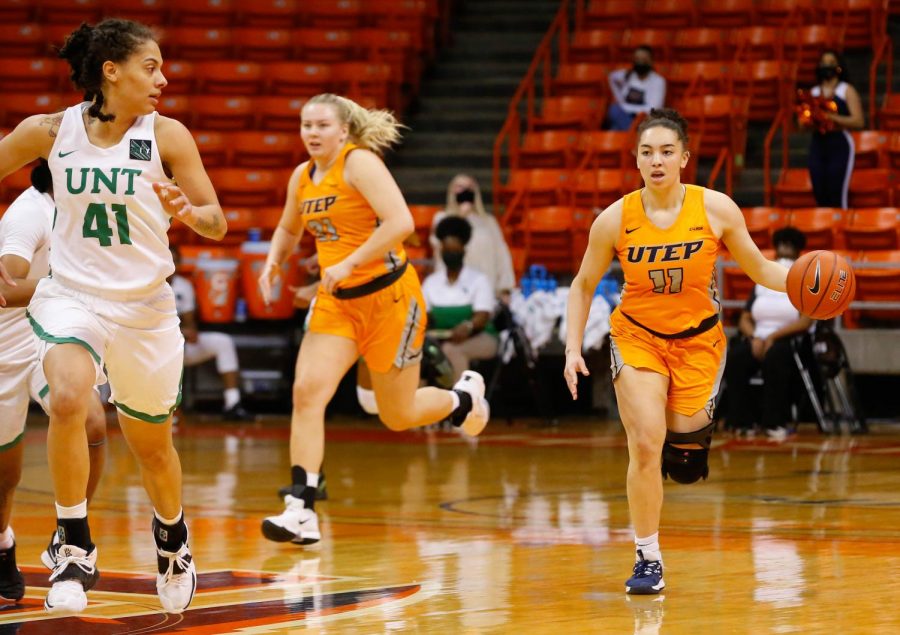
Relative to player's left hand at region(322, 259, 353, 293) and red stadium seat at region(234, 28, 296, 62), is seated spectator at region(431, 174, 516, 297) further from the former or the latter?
player's left hand at region(322, 259, 353, 293)

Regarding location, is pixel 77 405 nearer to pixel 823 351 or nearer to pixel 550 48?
pixel 823 351

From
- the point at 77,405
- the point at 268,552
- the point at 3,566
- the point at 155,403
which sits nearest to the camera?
the point at 77,405

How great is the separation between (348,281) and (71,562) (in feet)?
8.53

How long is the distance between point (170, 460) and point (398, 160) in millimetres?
12063

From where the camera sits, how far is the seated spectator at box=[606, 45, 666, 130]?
1530cm

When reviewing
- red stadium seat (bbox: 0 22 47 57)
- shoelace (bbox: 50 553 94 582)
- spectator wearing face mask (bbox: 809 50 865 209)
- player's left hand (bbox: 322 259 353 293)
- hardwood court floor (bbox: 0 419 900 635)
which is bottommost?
hardwood court floor (bbox: 0 419 900 635)

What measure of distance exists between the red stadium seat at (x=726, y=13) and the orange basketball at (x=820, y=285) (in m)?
11.1

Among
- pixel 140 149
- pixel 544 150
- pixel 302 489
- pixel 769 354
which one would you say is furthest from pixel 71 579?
pixel 544 150

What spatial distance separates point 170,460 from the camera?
215 inches

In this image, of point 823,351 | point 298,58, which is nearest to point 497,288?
point 823,351

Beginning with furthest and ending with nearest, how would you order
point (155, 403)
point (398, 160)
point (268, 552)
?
1. point (398, 160)
2. point (268, 552)
3. point (155, 403)

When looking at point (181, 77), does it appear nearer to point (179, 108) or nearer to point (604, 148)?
point (179, 108)

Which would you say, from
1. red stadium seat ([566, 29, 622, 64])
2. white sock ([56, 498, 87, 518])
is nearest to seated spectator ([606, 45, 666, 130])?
red stadium seat ([566, 29, 622, 64])

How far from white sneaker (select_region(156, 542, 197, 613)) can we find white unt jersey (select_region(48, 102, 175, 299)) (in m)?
0.90
